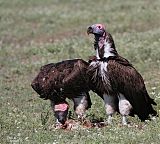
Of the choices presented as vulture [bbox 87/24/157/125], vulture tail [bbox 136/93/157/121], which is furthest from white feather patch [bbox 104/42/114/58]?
vulture tail [bbox 136/93/157/121]

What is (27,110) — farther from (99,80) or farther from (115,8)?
(115,8)

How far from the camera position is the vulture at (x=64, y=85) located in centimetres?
1005

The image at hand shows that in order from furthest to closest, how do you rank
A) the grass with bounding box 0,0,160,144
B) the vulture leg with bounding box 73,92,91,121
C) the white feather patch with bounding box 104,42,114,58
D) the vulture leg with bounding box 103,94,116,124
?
1. the vulture leg with bounding box 73,92,91,121
2. the vulture leg with bounding box 103,94,116,124
3. the white feather patch with bounding box 104,42,114,58
4. the grass with bounding box 0,0,160,144

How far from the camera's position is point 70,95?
1018cm

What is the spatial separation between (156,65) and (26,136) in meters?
8.03

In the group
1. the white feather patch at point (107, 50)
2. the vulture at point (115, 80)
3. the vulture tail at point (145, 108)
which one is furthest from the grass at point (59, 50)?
the white feather patch at point (107, 50)

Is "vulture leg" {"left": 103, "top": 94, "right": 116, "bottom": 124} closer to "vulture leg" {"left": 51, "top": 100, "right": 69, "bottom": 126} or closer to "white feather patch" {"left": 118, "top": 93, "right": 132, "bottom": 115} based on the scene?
"white feather patch" {"left": 118, "top": 93, "right": 132, "bottom": 115}

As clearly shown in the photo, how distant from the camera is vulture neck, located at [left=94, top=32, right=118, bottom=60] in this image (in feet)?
32.0

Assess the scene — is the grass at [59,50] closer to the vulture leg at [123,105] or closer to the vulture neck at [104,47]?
the vulture leg at [123,105]

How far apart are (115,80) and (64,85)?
91cm

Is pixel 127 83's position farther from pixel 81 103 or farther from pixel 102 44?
pixel 81 103

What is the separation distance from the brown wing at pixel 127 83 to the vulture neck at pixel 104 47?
158mm

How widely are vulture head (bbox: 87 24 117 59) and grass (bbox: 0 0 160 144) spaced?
3.39ft

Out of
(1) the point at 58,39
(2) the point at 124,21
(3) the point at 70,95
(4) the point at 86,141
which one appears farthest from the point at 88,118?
(2) the point at 124,21
